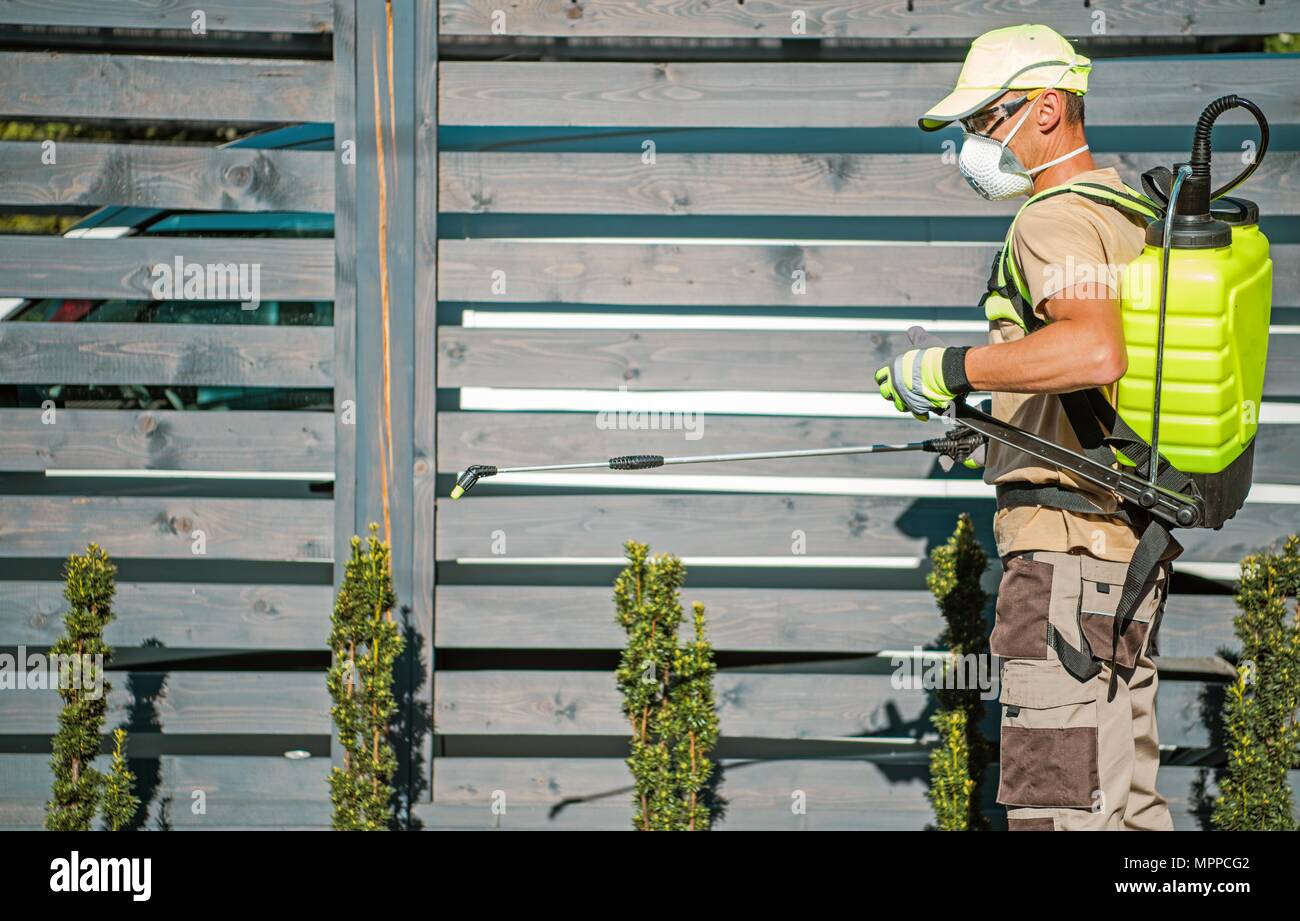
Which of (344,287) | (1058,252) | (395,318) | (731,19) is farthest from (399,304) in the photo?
(1058,252)

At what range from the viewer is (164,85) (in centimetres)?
442

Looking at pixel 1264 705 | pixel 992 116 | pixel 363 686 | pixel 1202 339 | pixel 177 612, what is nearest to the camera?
pixel 1202 339

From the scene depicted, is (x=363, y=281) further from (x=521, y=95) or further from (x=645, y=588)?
(x=645, y=588)

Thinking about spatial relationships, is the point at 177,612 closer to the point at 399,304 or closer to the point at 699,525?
the point at 399,304

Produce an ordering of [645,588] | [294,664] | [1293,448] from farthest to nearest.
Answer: [294,664]
[1293,448]
[645,588]

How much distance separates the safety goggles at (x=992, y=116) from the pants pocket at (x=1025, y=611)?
1.07 metres

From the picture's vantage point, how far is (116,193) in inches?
174

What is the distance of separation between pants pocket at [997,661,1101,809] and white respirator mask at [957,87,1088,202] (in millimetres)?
1187

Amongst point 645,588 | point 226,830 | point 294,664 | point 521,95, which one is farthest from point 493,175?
point 226,830

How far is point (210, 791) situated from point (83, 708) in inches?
26.3

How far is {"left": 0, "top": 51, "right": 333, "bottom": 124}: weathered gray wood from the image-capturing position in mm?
4410

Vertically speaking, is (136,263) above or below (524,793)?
above

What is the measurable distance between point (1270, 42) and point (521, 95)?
9.10 ft

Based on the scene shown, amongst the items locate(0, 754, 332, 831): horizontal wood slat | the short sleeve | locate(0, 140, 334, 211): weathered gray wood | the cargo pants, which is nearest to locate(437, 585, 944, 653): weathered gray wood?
locate(0, 754, 332, 831): horizontal wood slat
